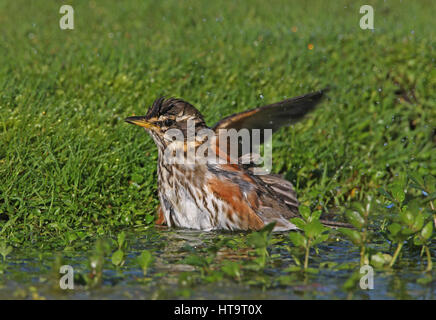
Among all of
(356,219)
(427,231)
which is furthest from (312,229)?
(427,231)

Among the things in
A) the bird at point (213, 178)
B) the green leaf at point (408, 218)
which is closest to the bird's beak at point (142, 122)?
the bird at point (213, 178)

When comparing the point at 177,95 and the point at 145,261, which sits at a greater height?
the point at 177,95

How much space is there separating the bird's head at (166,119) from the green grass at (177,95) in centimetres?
67

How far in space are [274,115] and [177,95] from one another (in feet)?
7.95

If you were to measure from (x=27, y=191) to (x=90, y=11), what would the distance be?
7.55 metres

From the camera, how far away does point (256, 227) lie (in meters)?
6.75

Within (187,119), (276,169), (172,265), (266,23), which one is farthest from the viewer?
(266,23)

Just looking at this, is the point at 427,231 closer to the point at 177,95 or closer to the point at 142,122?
the point at 142,122

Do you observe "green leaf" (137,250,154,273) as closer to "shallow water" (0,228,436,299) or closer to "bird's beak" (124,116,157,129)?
"shallow water" (0,228,436,299)

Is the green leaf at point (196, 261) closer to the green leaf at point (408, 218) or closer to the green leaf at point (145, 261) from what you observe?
the green leaf at point (145, 261)

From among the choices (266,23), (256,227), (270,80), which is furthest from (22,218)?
(266,23)

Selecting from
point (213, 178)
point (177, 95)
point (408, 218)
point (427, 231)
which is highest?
point (177, 95)

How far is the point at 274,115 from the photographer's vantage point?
688 centimetres
